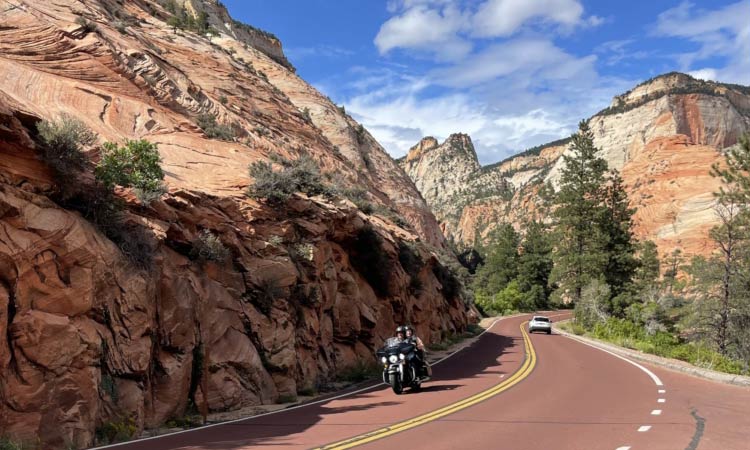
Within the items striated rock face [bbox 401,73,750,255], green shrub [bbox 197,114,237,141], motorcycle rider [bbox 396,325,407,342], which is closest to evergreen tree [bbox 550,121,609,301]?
green shrub [bbox 197,114,237,141]

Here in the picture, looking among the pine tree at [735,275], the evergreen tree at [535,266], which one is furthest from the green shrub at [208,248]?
the evergreen tree at [535,266]

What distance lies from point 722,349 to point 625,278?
17963mm

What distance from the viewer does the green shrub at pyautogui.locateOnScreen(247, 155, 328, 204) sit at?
56.6 feet

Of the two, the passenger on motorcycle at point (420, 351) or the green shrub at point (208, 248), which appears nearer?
the green shrub at point (208, 248)

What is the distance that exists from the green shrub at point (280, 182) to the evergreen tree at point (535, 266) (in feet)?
217

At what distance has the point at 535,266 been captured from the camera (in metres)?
83.6

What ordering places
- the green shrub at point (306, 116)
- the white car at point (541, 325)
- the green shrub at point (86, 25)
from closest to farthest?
the green shrub at point (86, 25) → the green shrub at point (306, 116) → the white car at point (541, 325)

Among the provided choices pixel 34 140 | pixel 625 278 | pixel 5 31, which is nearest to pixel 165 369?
pixel 34 140

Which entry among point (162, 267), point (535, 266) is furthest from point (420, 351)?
point (535, 266)

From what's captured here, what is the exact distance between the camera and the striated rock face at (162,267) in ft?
29.3

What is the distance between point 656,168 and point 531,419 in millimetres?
113876

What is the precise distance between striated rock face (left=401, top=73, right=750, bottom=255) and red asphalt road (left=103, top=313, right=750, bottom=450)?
7386 cm

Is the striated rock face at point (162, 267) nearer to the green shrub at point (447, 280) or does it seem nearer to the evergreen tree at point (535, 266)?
the green shrub at point (447, 280)

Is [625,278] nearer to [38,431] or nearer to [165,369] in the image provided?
[165,369]
